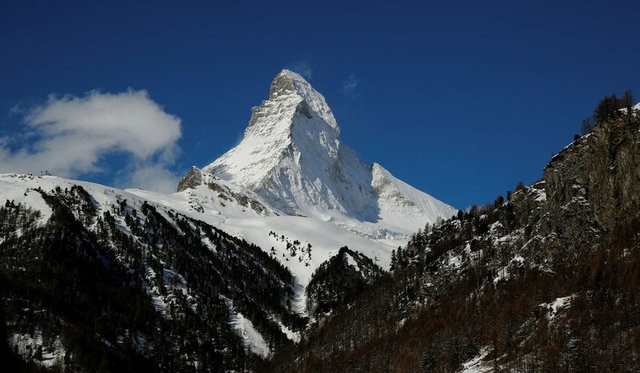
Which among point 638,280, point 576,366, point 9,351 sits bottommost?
point 9,351

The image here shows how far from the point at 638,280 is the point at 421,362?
67.3 meters

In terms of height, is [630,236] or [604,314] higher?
[630,236]

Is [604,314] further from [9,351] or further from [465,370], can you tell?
[9,351]

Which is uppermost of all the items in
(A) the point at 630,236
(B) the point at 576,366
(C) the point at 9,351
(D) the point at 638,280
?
(A) the point at 630,236

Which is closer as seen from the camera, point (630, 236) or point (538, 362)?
point (538, 362)

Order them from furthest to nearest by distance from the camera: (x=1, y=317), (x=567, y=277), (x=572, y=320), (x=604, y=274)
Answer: (x=567, y=277), (x=604, y=274), (x=572, y=320), (x=1, y=317)

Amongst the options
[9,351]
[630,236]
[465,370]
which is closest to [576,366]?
[465,370]

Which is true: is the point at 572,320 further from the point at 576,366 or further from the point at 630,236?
the point at 630,236

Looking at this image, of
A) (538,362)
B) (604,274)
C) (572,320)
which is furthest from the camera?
(604,274)

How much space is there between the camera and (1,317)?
143 feet

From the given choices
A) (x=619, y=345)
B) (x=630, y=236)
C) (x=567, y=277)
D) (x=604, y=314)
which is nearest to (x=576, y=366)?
(x=619, y=345)

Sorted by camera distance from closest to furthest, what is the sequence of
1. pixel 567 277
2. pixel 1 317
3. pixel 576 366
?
pixel 1 317
pixel 576 366
pixel 567 277

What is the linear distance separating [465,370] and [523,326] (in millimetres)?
23189

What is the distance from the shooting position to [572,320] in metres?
172
